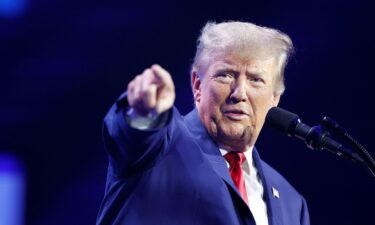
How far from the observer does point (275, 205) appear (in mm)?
2021

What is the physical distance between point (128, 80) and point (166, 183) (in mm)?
1029

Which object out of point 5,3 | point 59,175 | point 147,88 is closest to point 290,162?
point 59,175

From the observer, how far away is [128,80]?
8.62ft

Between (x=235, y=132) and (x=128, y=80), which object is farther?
(x=128, y=80)

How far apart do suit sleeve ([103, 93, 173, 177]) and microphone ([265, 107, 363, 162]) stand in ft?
1.05

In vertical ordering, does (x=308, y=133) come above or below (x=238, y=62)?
below

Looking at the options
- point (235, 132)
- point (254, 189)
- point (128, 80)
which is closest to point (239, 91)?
point (235, 132)

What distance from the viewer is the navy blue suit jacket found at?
4.97 feet

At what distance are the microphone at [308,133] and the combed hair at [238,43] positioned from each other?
0.32 metres

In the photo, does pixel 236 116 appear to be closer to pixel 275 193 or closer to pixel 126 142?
pixel 275 193

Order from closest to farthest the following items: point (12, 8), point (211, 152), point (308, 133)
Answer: point (308, 133) < point (211, 152) < point (12, 8)

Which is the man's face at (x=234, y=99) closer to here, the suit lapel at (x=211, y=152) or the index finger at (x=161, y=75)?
the suit lapel at (x=211, y=152)

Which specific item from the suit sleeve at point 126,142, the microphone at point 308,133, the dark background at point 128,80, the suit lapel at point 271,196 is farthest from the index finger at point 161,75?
the dark background at point 128,80

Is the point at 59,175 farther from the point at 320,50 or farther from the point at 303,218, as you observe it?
the point at 320,50
